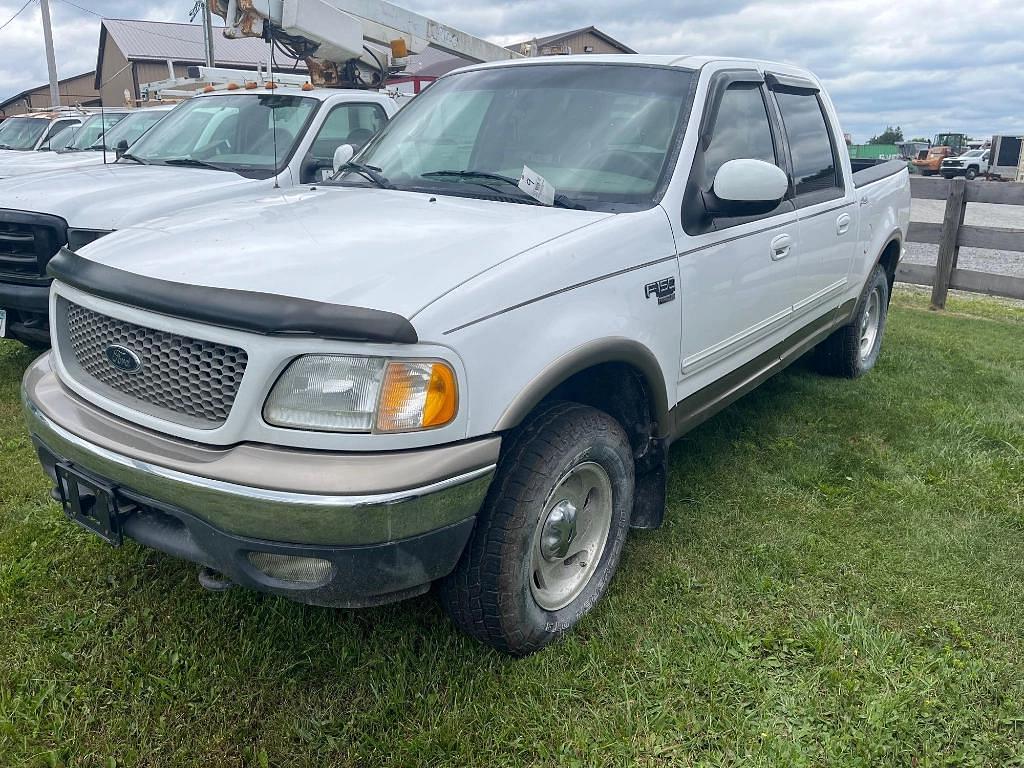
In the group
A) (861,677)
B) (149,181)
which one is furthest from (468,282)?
(149,181)

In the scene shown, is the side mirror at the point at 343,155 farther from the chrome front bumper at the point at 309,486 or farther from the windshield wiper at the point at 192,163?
the chrome front bumper at the point at 309,486

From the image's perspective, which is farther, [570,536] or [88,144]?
[88,144]

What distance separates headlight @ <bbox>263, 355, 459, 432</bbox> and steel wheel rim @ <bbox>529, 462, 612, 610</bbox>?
621 millimetres

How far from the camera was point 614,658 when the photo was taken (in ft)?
8.78

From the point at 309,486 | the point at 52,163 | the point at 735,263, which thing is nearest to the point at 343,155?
the point at 735,263

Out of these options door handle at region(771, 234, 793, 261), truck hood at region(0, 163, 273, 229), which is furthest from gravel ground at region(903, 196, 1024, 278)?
truck hood at region(0, 163, 273, 229)

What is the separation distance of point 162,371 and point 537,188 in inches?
56.4

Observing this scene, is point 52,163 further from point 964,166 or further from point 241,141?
point 964,166

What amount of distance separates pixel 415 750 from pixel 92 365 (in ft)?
4.94

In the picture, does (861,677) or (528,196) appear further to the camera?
(528,196)

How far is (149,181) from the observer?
17.2 ft

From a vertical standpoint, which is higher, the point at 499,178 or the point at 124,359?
the point at 499,178

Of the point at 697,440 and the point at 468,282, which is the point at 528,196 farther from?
the point at 697,440

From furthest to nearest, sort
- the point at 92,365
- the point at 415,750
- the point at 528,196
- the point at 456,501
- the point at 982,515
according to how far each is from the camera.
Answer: the point at 982,515
the point at 528,196
the point at 92,365
the point at 415,750
the point at 456,501
